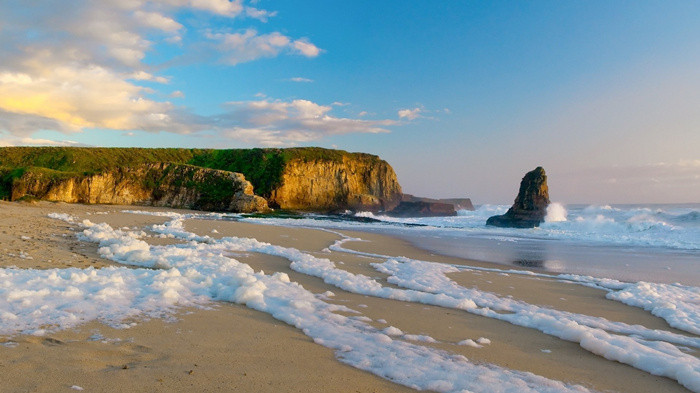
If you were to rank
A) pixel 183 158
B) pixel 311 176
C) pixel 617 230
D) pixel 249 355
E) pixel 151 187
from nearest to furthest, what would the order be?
pixel 249 355 → pixel 617 230 → pixel 151 187 → pixel 311 176 → pixel 183 158

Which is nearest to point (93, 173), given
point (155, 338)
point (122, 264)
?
point (122, 264)

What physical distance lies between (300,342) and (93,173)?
63655 mm

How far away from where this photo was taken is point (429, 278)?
28.6 feet

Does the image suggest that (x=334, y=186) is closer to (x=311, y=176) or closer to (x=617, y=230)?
(x=311, y=176)

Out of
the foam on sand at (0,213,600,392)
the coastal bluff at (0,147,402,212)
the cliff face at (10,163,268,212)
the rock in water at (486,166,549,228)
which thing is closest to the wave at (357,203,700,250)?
the rock in water at (486,166,549,228)

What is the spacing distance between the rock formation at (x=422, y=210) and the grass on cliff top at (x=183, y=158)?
15.7m

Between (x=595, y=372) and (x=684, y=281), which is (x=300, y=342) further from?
(x=684, y=281)

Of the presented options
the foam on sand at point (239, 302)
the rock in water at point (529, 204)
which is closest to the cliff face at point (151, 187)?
the rock in water at point (529, 204)

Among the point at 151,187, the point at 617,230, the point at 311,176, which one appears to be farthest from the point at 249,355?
the point at 311,176

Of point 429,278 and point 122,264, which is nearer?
point 122,264

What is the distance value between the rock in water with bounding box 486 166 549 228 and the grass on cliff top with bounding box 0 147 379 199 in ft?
138

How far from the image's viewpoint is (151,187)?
194 feet

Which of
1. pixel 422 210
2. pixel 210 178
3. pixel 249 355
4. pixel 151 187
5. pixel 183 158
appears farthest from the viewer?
pixel 183 158

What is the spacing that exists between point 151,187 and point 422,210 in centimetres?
4991
